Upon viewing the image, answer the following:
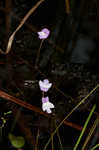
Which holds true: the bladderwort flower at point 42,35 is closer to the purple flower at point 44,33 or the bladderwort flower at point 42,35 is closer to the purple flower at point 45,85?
the purple flower at point 44,33

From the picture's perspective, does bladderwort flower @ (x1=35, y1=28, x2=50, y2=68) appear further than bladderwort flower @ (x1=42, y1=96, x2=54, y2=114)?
Yes

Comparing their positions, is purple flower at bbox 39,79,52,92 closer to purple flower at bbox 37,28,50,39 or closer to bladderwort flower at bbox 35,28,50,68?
bladderwort flower at bbox 35,28,50,68

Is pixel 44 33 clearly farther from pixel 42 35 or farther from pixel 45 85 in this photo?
pixel 45 85

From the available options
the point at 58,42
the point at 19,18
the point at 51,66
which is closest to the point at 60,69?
the point at 51,66

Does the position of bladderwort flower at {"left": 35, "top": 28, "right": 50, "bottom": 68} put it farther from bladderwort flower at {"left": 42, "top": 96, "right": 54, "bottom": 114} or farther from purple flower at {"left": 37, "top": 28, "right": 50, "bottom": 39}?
bladderwort flower at {"left": 42, "top": 96, "right": 54, "bottom": 114}

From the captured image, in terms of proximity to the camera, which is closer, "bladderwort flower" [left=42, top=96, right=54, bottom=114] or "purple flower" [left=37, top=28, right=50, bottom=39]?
"bladderwort flower" [left=42, top=96, right=54, bottom=114]

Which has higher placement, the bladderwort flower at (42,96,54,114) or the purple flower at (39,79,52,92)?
the purple flower at (39,79,52,92)

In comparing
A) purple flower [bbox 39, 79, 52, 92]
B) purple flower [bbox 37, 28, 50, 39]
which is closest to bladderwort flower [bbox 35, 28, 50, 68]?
purple flower [bbox 37, 28, 50, 39]

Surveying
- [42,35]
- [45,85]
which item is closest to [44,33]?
[42,35]

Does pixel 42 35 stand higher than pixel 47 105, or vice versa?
pixel 42 35

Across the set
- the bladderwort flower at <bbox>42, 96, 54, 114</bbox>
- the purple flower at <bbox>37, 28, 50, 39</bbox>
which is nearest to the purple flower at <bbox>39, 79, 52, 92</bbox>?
the bladderwort flower at <bbox>42, 96, 54, 114</bbox>

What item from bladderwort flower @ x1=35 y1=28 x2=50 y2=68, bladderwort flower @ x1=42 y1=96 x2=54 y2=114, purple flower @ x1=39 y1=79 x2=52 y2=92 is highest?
bladderwort flower @ x1=35 y1=28 x2=50 y2=68

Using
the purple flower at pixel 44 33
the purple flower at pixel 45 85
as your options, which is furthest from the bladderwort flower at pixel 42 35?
the purple flower at pixel 45 85
